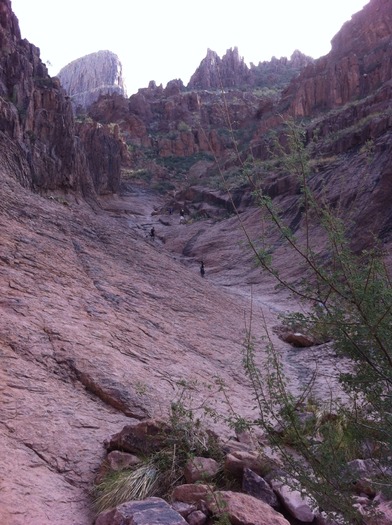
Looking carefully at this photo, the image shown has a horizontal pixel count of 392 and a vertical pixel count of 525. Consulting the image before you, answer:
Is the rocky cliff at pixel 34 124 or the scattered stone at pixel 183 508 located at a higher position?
the rocky cliff at pixel 34 124

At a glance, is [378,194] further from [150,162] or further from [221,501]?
[150,162]

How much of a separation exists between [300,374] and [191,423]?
502cm

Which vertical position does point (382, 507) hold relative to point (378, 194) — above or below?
below

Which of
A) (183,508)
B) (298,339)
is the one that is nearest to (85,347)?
(183,508)

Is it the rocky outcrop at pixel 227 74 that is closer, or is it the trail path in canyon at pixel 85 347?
the trail path in canyon at pixel 85 347

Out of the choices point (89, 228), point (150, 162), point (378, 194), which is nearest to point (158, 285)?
point (89, 228)

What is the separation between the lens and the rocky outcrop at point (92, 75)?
10438 cm

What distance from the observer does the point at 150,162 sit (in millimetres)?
59188

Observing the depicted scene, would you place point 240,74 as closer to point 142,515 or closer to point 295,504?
point 295,504

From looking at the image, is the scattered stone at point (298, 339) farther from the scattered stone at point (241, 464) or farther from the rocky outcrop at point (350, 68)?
the rocky outcrop at point (350, 68)

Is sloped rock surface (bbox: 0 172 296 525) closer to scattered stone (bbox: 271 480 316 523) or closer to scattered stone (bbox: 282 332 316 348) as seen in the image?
scattered stone (bbox: 282 332 316 348)

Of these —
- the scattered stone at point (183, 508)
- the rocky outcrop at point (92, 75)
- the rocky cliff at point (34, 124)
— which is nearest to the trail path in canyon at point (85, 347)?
the scattered stone at point (183, 508)

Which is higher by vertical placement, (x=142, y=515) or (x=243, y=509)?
(x=142, y=515)

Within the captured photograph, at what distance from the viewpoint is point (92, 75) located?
107812 mm
